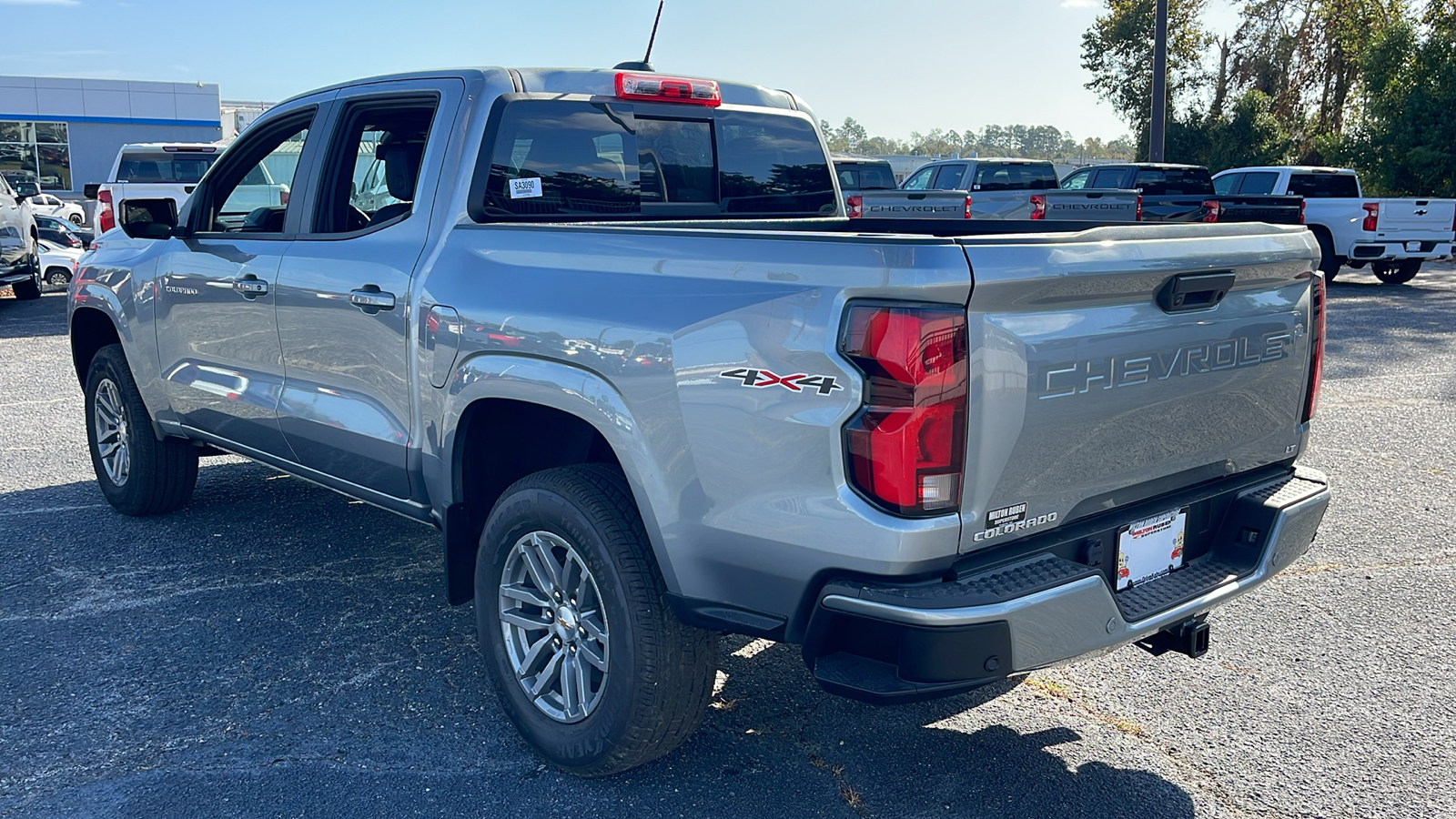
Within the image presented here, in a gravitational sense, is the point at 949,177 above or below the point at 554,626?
above

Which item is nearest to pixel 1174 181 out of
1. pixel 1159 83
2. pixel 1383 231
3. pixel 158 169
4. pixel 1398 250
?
pixel 1383 231

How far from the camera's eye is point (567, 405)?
127 inches

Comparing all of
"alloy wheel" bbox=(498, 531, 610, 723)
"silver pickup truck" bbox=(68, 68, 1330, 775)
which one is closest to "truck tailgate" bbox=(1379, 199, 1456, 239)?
"silver pickup truck" bbox=(68, 68, 1330, 775)

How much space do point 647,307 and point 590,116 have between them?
1.44m

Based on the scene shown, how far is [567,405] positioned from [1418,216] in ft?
57.0

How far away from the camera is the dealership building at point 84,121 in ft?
141

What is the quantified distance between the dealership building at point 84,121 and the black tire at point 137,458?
136ft

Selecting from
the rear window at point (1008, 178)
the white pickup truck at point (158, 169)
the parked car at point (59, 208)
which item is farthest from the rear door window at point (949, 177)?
the parked car at point (59, 208)

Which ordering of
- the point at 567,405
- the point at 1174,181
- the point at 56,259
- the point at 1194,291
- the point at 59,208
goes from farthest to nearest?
the point at 59,208 < the point at 1174,181 < the point at 56,259 < the point at 567,405 < the point at 1194,291

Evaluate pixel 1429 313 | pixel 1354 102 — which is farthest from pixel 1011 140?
pixel 1429 313

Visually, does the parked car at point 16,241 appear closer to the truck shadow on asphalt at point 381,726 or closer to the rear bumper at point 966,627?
the truck shadow on asphalt at point 381,726

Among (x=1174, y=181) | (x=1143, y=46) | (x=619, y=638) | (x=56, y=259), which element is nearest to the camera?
(x=619, y=638)

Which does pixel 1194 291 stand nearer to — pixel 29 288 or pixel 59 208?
pixel 29 288

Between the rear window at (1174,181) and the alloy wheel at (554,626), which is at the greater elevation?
the rear window at (1174,181)
